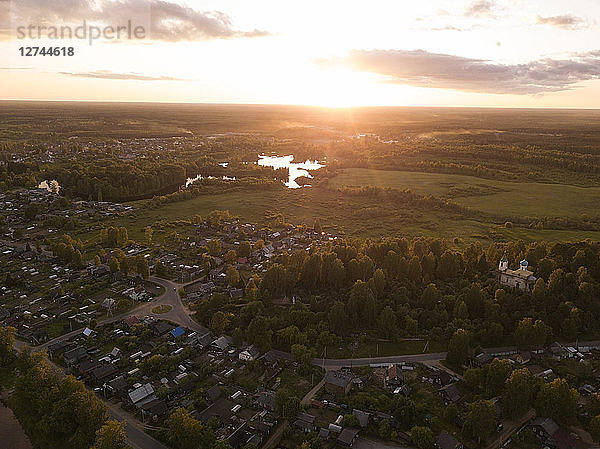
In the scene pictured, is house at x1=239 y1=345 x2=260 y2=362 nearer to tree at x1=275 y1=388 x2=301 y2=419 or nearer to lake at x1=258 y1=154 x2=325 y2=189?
tree at x1=275 y1=388 x2=301 y2=419

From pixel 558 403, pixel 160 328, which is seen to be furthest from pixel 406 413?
pixel 160 328

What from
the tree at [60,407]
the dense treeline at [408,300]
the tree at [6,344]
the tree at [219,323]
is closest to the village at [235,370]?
the tree at [219,323]

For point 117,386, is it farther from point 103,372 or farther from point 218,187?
point 218,187

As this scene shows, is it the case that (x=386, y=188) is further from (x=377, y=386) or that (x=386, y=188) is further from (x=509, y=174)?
(x=377, y=386)

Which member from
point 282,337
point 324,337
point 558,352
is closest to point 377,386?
point 324,337

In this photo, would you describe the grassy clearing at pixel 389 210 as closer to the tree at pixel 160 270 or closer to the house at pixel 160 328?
the tree at pixel 160 270
